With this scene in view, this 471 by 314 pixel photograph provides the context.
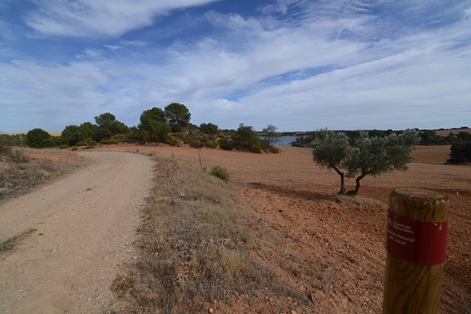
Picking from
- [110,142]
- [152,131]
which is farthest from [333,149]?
[110,142]

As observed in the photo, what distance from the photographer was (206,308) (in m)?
3.46

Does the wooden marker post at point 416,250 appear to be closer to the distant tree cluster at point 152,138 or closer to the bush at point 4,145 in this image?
the bush at point 4,145

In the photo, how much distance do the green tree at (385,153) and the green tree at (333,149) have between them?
65cm

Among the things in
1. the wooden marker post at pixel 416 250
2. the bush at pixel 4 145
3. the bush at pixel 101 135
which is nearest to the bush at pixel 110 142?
the bush at pixel 101 135

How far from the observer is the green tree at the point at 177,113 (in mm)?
63862

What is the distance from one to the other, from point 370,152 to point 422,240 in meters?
13.8

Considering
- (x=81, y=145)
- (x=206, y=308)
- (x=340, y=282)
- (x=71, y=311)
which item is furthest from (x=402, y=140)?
(x=81, y=145)

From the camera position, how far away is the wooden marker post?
1493 millimetres

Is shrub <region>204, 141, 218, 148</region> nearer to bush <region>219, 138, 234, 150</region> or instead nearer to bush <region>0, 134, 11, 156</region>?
bush <region>219, 138, 234, 150</region>

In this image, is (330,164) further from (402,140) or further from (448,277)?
(448,277)

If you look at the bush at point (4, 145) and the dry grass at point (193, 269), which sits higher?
the bush at point (4, 145)

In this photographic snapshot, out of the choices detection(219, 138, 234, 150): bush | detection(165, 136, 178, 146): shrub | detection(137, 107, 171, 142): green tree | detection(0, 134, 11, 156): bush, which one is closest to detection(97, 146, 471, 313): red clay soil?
detection(0, 134, 11, 156): bush

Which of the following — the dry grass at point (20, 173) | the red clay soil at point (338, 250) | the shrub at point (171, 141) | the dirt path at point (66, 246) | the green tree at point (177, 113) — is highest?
the green tree at point (177, 113)

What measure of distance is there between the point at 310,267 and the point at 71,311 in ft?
13.9
